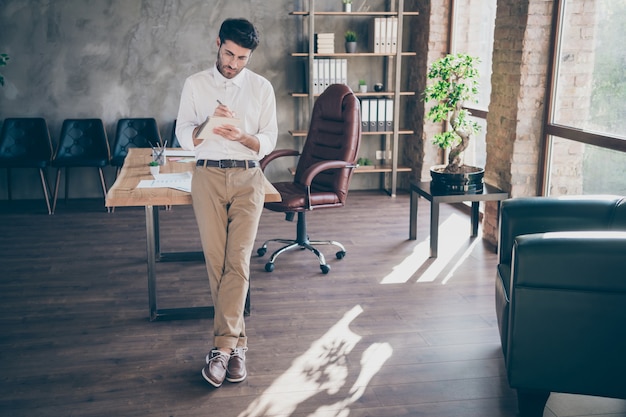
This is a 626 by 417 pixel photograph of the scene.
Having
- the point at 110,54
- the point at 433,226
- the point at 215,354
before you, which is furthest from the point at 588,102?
the point at 110,54

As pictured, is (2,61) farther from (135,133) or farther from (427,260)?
(427,260)

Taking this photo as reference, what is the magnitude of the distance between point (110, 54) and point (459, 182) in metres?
4.03

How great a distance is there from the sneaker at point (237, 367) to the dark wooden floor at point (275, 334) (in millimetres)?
45

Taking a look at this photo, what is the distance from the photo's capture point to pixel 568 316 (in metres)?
2.57

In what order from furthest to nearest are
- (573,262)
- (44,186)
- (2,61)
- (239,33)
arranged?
(44,186) < (2,61) < (239,33) < (573,262)

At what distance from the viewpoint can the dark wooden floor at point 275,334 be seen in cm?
293

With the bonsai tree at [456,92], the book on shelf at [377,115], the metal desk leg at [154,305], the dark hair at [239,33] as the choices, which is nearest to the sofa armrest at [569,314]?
the dark hair at [239,33]

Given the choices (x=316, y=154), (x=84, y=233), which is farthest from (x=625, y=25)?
(x=84, y=233)

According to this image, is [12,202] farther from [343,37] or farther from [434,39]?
[434,39]

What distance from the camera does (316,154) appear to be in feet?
16.5

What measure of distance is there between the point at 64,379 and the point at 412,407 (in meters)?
1.65

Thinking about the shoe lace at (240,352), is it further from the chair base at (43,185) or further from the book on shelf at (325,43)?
the book on shelf at (325,43)

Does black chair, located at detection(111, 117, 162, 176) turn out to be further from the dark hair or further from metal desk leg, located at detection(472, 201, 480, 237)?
the dark hair

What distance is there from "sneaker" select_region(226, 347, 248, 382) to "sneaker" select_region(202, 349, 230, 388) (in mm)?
25
